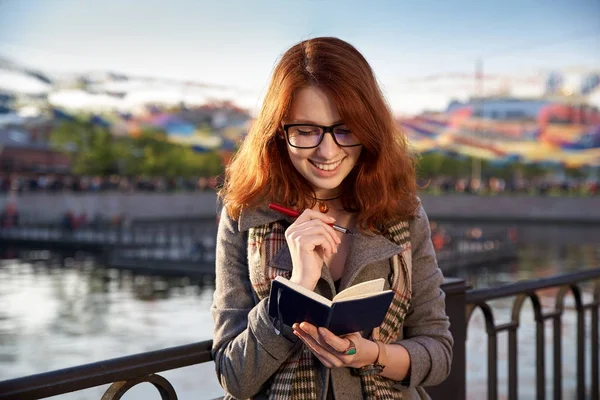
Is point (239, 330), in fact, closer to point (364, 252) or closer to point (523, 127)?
point (364, 252)

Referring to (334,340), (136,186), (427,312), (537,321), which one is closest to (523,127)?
(136,186)

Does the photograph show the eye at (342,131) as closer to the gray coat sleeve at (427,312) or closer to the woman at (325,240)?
the woman at (325,240)

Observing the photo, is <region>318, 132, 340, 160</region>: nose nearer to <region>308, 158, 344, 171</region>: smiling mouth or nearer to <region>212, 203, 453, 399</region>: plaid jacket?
<region>308, 158, 344, 171</region>: smiling mouth

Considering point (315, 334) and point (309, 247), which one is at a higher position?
point (309, 247)

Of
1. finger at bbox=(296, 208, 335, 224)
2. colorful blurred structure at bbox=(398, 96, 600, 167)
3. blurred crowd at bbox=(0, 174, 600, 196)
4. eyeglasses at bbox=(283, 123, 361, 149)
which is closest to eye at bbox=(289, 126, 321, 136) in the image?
eyeglasses at bbox=(283, 123, 361, 149)

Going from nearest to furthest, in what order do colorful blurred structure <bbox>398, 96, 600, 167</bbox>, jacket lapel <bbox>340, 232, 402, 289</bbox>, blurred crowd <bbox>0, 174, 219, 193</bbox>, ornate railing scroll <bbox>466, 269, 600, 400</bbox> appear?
1. jacket lapel <bbox>340, 232, 402, 289</bbox>
2. ornate railing scroll <bbox>466, 269, 600, 400</bbox>
3. blurred crowd <bbox>0, 174, 219, 193</bbox>
4. colorful blurred structure <bbox>398, 96, 600, 167</bbox>

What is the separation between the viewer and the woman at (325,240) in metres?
1.51

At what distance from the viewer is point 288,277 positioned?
1549 millimetres

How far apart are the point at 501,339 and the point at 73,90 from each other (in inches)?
1638

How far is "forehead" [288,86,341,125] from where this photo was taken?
153cm

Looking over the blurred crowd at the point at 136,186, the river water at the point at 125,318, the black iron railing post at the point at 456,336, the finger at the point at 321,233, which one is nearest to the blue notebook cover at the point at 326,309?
the finger at the point at 321,233

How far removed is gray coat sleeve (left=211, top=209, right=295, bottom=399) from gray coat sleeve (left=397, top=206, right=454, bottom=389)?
11.8 inches

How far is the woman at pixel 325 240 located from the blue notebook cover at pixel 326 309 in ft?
0.13

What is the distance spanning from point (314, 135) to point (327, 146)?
0.03 metres
